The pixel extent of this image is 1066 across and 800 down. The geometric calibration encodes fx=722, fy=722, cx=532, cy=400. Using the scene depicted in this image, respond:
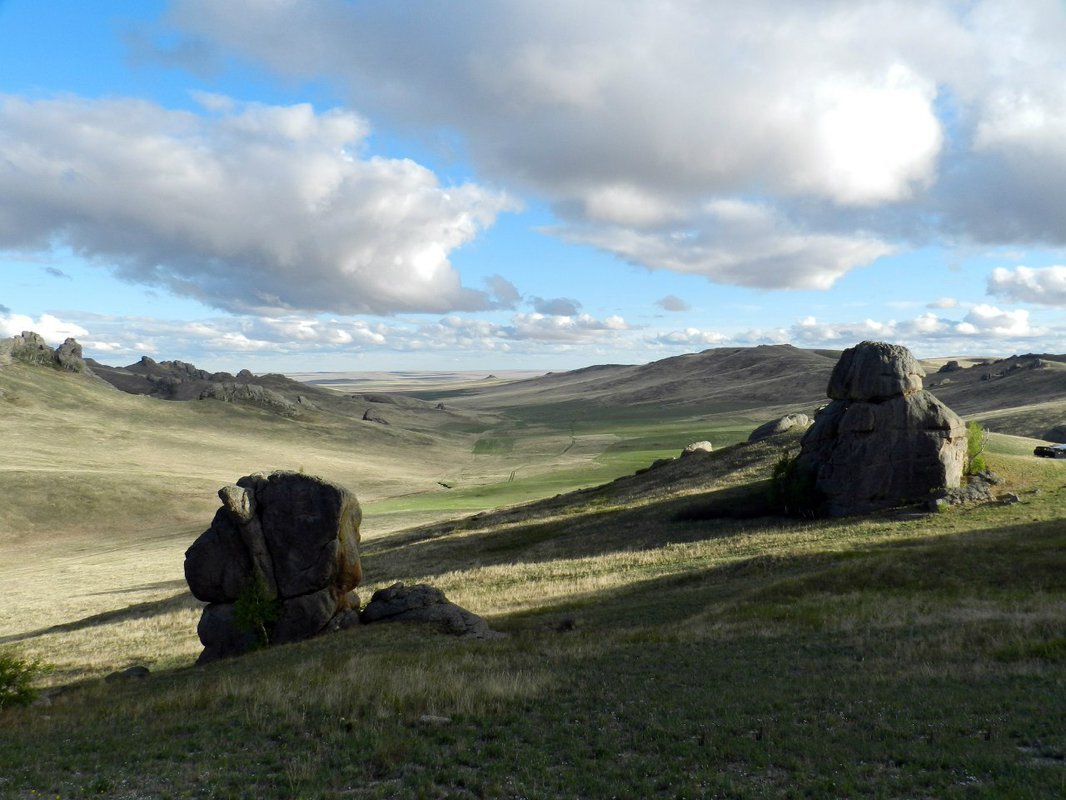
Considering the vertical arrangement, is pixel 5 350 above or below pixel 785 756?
above

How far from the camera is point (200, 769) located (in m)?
11.6

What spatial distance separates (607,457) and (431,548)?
317ft

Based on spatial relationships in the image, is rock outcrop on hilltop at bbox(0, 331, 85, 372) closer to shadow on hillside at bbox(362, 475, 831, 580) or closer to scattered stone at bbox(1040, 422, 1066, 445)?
shadow on hillside at bbox(362, 475, 831, 580)

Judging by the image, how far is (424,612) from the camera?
28.5m

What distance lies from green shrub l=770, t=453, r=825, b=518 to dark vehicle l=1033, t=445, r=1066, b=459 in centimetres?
2416

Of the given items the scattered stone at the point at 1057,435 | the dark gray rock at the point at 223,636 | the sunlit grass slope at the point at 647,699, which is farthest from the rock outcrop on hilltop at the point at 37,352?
the scattered stone at the point at 1057,435

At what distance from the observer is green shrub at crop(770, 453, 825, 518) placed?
50.3 meters

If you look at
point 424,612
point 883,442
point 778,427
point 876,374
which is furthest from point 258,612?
point 778,427

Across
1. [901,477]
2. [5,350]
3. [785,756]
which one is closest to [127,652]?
[785,756]

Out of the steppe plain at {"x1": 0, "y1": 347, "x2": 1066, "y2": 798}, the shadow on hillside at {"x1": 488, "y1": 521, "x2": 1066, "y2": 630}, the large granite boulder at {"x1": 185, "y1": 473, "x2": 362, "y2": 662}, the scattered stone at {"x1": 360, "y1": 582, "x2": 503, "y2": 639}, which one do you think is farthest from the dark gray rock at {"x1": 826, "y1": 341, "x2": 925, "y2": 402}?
the large granite boulder at {"x1": 185, "y1": 473, "x2": 362, "y2": 662}

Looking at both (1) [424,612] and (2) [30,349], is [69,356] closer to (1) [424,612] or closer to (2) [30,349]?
(2) [30,349]

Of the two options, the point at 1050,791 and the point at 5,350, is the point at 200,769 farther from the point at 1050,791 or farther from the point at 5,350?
the point at 5,350

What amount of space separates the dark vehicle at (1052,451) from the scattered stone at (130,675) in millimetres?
65607

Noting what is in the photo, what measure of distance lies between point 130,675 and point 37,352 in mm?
194676
